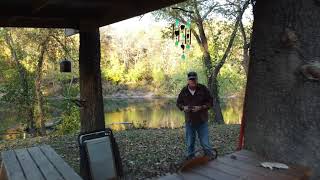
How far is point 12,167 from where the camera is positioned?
3846 millimetres

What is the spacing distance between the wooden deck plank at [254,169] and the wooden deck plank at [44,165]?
185 cm

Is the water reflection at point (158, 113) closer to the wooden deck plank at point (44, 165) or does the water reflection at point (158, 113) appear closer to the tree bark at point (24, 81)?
the tree bark at point (24, 81)

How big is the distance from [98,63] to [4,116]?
16515 millimetres

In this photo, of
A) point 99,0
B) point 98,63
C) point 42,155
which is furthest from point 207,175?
point 98,63

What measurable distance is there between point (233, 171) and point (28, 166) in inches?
104

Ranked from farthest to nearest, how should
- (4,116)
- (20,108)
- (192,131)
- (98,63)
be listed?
1. (4,116)
2. (20,108)
3. (98,63)
4. (192,131)

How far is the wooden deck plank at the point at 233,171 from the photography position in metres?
1.86

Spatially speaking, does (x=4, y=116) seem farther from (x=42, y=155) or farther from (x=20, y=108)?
(x=42, y=155)

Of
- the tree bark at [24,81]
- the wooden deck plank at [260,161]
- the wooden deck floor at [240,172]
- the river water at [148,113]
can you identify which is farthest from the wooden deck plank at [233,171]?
the river water at [148,113]

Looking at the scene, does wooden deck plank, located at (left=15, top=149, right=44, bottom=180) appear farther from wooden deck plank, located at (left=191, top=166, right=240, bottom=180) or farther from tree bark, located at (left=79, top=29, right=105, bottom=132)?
wooden deck plank, located at (left=191, top=166, right=240, bottom=180)

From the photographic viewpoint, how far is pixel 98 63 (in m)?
6.38

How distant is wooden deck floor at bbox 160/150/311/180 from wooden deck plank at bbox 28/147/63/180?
1.82m

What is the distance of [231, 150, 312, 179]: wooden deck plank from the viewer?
1.94 metres

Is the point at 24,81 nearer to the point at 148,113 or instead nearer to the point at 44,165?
the point at 148,113
